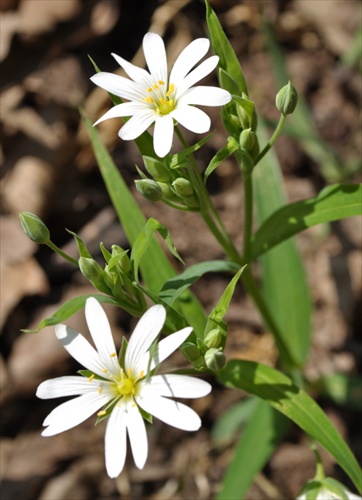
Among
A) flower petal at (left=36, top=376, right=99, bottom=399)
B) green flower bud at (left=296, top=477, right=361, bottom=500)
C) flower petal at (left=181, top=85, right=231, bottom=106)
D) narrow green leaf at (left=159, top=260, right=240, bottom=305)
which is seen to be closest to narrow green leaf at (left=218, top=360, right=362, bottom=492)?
green flower bud at (left=296, top=477, right=361, bottom=500)

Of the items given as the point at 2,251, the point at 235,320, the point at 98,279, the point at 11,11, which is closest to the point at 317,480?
the point at 98,279

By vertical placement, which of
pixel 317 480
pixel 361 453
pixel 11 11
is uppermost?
pixel 11 11

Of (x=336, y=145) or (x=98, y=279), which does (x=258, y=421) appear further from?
(x=336, y=145)

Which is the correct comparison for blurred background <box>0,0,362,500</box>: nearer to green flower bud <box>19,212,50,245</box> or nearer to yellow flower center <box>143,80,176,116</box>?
green flower bud <box>19,212,50,245</box>

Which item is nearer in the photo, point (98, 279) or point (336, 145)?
point (98, 279)

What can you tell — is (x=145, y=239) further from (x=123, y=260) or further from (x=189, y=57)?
(x=189, y=57)

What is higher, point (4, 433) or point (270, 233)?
point (270, 233)

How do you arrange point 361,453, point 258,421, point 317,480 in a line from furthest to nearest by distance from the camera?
point 361,453
point 258,421
point 317,480

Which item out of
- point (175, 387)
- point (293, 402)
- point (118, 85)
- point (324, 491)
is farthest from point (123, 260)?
point (324, 491)
